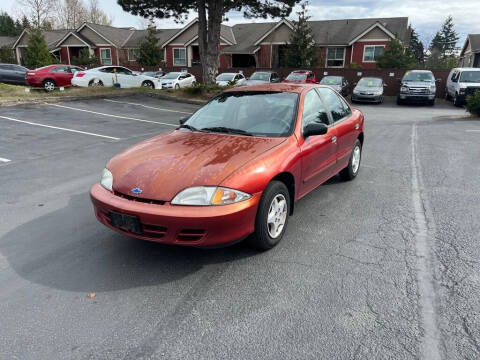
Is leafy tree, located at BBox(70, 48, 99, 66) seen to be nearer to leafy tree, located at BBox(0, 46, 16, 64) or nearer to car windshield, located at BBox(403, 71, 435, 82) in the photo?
leafy tree, located at BBox(0, 46, 16, 64)

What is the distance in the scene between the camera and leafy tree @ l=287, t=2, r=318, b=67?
30.8m

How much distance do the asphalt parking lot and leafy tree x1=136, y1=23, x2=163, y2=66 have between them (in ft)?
117

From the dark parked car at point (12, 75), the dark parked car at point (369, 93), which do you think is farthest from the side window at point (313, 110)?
the dark parked car at point (12, 75)

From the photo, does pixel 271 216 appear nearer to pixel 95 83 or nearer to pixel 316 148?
pixel 316 148

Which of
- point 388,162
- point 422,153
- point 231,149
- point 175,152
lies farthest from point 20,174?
point 422,153

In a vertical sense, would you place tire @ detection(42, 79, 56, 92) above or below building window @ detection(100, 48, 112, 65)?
below

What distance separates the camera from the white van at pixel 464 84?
18.7m

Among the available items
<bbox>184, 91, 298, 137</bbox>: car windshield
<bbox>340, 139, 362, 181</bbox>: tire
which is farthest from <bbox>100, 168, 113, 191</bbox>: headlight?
<bbox>340, 139, 362, 181</bbox>: tire

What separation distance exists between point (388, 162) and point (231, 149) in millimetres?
4735

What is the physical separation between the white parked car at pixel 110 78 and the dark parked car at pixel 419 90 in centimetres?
1426

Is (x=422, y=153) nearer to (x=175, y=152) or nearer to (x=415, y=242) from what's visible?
(x=415, y=242)

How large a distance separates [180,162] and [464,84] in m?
20.6

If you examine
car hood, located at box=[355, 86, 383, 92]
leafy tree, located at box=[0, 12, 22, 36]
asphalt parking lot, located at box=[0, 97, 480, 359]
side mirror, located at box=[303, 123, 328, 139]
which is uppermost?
leafy tree, located at box=[0, 12, 22, 36]

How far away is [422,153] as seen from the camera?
8.05 m
